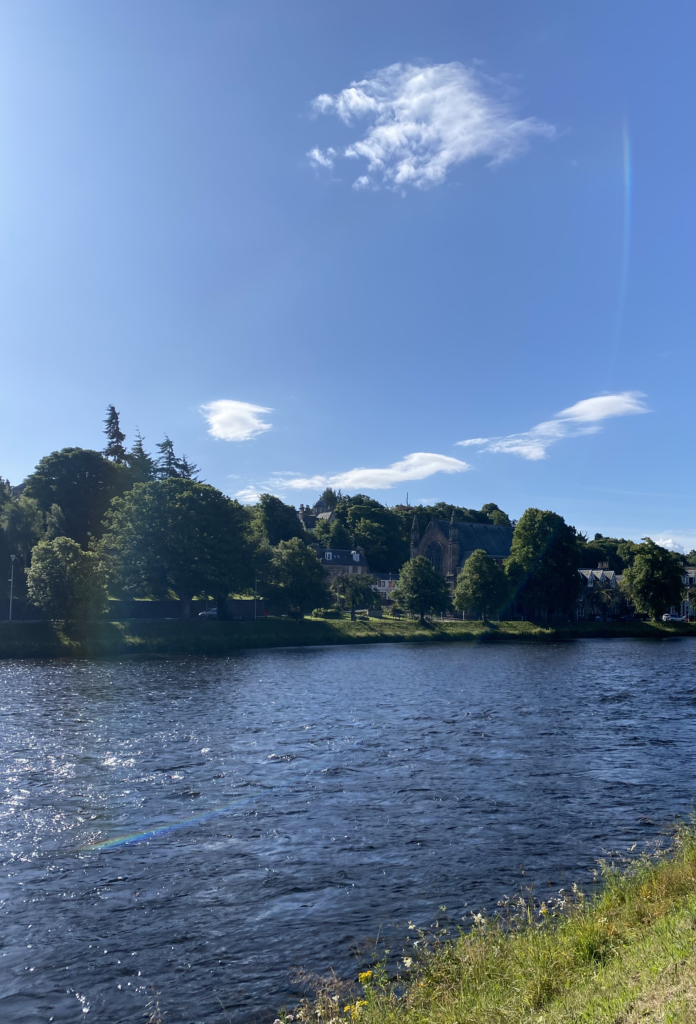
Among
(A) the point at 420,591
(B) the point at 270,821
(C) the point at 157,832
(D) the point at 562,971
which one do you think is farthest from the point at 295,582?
(D) the point at 562,971

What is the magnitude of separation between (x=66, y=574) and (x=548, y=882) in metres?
66.2

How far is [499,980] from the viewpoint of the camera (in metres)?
9.77

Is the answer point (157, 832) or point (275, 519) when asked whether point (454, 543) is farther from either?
point (157, 832)

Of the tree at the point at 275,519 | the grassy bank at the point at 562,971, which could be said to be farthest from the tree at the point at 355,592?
the grassy bank at the point at 562,971

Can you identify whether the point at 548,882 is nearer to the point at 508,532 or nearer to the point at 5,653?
the point at 5,653

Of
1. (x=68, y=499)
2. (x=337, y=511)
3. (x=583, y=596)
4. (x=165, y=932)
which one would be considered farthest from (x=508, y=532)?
(x=165, y=932)

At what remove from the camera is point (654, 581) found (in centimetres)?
11125

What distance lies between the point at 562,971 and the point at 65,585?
2758 inches

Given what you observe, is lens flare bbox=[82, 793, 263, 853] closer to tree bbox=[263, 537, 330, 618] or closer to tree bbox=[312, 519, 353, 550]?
tree bbox=[263, 537, 330, 618]

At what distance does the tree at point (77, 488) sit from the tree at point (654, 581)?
81.4m

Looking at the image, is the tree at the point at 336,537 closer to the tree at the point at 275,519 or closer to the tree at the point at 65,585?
the tree at the point at 275,519

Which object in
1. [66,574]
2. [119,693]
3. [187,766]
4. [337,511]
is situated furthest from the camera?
[337,511]

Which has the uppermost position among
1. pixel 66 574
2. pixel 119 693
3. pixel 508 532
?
pixel 508 532

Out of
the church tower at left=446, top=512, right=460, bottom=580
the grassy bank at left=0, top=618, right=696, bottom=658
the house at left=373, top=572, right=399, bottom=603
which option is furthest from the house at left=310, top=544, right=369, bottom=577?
the grassy bank at left=0, top=618, right=696, bottom=658
